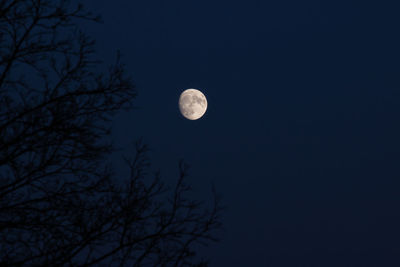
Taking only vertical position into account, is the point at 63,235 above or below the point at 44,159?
below

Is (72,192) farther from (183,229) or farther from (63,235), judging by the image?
(183,229)

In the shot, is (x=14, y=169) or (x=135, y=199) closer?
(x=14, y=169)

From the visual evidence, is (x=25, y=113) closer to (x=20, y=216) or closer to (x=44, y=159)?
(x=44, y=159)

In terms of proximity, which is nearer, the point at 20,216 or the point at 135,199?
the point at 20,216

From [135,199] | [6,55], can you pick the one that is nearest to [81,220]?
[135,199]

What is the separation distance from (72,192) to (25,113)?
0.97m

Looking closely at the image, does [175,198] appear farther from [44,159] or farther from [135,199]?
[44,159]

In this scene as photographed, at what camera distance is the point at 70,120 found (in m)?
5.34

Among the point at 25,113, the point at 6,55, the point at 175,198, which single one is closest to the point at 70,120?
the point at 25,113

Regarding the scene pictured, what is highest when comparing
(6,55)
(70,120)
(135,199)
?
(6,55)

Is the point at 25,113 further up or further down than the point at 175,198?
further up

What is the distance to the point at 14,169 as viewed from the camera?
504cm

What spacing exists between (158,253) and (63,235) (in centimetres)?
105

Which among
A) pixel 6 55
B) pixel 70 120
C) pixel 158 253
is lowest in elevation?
pixel 158 253
